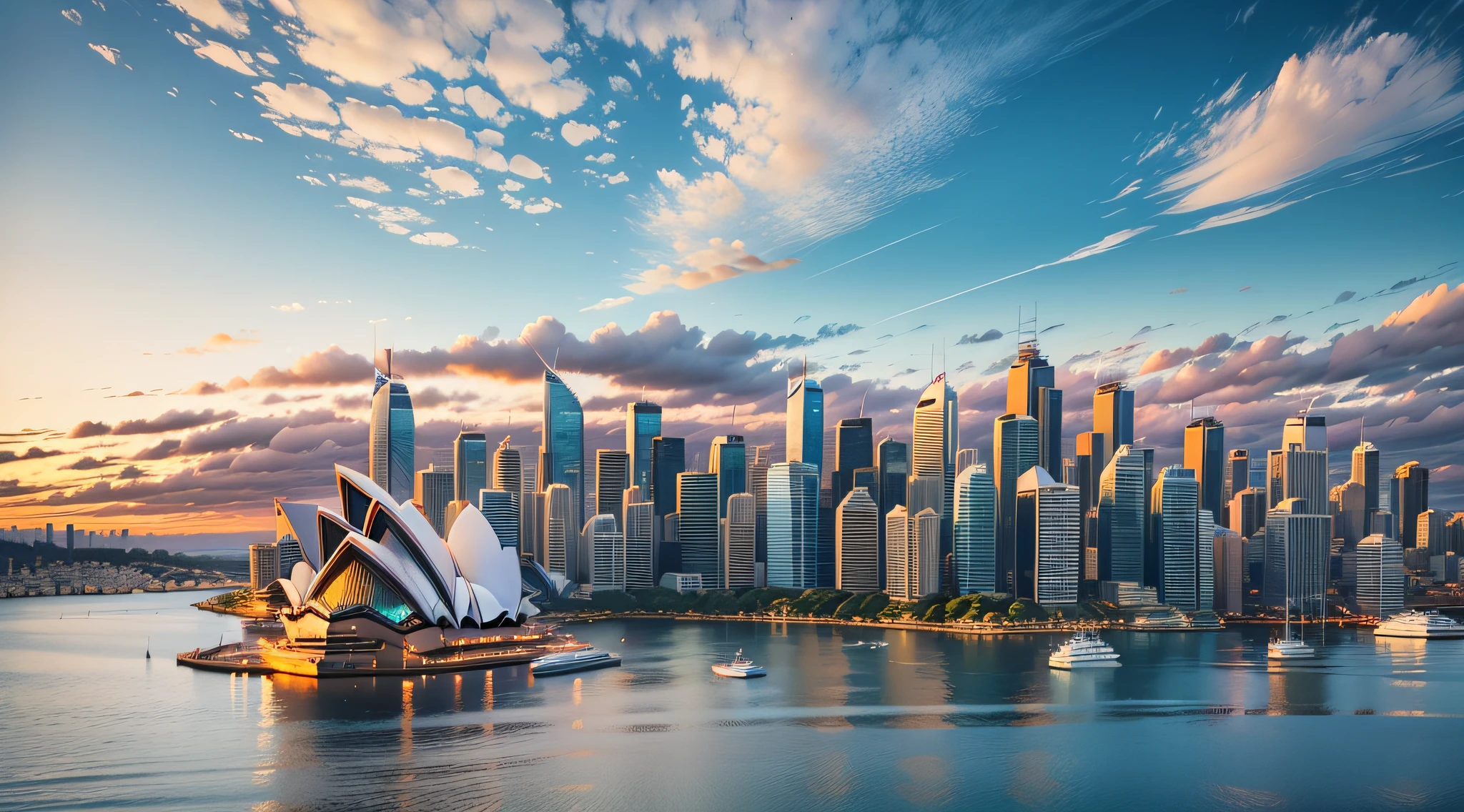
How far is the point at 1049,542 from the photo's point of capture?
94938 mm

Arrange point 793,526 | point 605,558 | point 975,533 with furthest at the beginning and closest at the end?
point 793,526 < point 605,558 < point 975,533

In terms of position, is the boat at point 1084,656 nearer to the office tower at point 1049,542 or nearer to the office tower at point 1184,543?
the office tower at point 1049,542

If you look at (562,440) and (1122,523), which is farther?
(562,440)

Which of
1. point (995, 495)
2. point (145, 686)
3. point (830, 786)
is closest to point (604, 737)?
point (830, 786)

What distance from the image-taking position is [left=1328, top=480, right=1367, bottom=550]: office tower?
393ft

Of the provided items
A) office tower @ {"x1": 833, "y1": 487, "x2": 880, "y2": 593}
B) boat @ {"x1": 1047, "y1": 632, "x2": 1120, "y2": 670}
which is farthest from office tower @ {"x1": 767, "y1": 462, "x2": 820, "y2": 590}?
boat @ {"x1": 1047, "y1": 632, "x2": 1120, "y2": 670}

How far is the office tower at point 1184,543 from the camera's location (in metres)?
97.6

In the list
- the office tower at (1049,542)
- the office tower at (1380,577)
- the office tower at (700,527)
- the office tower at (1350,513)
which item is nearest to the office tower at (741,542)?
the office tower at (700,527)

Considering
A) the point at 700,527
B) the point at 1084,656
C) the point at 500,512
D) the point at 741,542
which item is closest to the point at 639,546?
the point at 700,527

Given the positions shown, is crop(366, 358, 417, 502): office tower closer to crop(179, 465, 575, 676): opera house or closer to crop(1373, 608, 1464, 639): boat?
crop(179, 465, 575, 676): opera house

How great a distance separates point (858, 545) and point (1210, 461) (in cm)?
5610

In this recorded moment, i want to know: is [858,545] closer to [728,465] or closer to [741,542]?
[741,542]

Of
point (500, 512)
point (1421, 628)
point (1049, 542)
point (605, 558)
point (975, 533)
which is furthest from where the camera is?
point (500, 512)

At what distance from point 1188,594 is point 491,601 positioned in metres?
76.4
